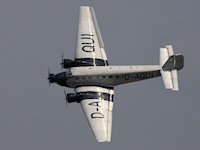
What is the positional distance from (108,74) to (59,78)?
635 cm

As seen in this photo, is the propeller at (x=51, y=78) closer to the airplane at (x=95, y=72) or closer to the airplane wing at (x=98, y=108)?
the airplane at (x=95, y=72)

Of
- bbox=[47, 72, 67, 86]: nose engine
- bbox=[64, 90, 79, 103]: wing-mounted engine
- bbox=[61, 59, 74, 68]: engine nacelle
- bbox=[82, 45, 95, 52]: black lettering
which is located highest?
bbox=[82, 45, 95, 52]: black lettering

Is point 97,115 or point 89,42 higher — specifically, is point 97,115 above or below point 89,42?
below

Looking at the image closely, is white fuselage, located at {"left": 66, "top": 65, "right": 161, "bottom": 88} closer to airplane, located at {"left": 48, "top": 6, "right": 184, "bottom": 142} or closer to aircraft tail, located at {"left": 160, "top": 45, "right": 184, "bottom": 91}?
airplane, located at {"left": 48, "top": 6, "right": 184, "bottom": 142}

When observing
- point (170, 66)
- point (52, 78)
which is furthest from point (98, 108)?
point (170, 66)

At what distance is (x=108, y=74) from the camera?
384 feet

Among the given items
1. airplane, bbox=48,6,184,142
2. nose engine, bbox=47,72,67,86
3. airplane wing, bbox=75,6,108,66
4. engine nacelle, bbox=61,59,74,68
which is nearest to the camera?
airplane, bbox=48,6,184,142

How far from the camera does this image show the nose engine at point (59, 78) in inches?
4596

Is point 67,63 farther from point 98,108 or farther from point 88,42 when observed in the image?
point 98,108

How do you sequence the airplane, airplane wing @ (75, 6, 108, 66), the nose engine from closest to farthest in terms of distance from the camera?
the airplane → the nose engine → airplane wing @ (75, 6, 108, 66)

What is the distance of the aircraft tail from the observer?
378ft

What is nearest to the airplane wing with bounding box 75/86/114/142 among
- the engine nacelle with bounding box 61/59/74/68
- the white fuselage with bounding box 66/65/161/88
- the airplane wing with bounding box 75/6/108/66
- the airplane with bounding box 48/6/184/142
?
the airplane with bounding box 48/6/184/142

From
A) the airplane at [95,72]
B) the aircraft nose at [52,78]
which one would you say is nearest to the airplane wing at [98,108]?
the airplane at [95,72]

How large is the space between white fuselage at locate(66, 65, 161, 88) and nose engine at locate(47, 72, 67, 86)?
0.55 m
